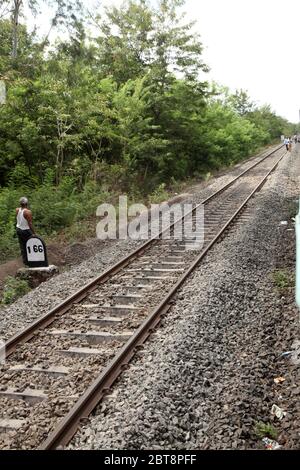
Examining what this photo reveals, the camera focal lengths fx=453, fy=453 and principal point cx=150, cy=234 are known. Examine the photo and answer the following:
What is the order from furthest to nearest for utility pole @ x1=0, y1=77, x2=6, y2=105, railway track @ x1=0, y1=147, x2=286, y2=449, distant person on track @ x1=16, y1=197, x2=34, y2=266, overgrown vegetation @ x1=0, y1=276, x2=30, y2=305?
utility pole @ x1=0, y1=77, x2=6, y2=105
distant person on track @ x1=16, y1=197, x2=34, y2=266
overgrown vegetation @ x1=0, y1=276, x2=30, y2=305
railway track @ x1=0, y1=147, x2=286, y2=449

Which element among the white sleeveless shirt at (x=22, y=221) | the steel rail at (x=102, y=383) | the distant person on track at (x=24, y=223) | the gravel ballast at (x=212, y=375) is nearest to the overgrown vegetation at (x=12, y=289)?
the distant person on track at (x=24, y=223)

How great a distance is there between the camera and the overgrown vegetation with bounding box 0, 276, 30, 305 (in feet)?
29.5

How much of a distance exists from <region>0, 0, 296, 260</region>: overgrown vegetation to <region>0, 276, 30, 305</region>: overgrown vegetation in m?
1.93

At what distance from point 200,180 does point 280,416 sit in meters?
23.1

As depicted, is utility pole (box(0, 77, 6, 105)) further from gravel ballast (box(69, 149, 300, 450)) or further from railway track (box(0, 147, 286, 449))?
gravel ballast (box(69, 149, 300, 450))

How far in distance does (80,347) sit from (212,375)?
6.18 ft

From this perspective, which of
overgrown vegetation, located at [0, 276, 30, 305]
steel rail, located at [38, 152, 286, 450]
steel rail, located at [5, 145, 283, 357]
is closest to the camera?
steel rail, located at [38, 152, 286, 450]

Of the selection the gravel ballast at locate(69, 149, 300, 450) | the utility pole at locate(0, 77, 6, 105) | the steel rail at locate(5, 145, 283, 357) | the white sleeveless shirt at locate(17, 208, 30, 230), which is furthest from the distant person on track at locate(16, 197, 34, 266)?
the utility pole at locate(0, 77, 6, 105)

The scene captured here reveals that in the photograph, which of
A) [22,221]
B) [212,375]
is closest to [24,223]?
[22,221]

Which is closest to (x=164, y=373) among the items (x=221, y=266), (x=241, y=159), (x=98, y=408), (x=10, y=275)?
(x=98, y=408)

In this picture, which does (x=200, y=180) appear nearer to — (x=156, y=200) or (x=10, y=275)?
(x=156, y=200)

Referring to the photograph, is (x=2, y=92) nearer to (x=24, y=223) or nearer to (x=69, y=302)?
(x=24, y=223)

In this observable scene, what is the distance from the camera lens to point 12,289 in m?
→ 9.35

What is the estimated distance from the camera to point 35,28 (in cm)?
2267
